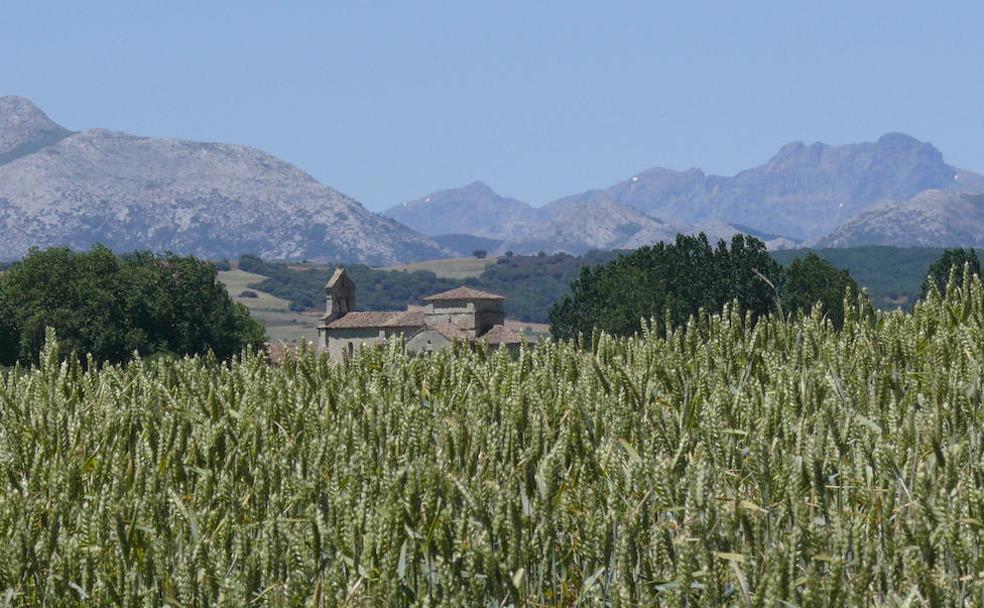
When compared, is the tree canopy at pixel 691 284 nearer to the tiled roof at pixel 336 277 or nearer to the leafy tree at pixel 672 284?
the leafy tree at pixel 672 284

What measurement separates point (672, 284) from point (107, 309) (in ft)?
152

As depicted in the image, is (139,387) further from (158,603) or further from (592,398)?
(158,603)

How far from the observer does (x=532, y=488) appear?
673cm

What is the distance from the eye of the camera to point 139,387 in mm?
10562

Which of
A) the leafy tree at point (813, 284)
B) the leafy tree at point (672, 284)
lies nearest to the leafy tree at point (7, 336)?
the leafy tree at point (672, 284)

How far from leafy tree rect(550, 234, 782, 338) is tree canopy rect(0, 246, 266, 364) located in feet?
97.1

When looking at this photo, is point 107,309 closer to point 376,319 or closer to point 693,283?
point 693,283

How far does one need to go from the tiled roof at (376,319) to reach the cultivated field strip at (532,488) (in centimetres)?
14431

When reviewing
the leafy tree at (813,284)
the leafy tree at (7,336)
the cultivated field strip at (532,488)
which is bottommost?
the leafy tree at (7,336)

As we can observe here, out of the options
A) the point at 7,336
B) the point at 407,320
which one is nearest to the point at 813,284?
the point at 407,320

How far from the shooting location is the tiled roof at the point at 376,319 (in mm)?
154000

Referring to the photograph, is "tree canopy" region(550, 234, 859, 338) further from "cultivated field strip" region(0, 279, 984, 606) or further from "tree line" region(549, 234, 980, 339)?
"cultivated field strip" region(0, 279, 984, 606)

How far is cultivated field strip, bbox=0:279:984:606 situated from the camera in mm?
5539

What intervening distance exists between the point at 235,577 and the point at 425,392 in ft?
11.3
